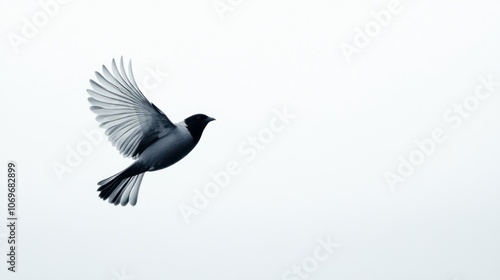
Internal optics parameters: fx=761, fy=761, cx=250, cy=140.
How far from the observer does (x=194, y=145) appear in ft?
19.9

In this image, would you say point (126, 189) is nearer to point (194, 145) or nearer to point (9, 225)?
point (194, 145)

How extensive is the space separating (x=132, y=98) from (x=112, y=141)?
409 mm

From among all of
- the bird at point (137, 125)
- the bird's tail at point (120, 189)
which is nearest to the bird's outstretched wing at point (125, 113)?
the bird at point (137, 125)

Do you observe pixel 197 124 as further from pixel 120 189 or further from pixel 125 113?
pixel 120 189

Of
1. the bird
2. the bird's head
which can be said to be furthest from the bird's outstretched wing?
the bird's head

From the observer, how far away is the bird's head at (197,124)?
612 centimetres

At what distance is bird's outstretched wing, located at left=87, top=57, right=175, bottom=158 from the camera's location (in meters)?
6.05

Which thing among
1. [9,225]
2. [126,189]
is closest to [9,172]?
[9,225]

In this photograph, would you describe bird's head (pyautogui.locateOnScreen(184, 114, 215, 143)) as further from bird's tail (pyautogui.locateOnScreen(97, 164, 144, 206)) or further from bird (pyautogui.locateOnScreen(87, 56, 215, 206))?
bird's tail (pyautogui.locateOnScreen(97, 164, 144, 206))

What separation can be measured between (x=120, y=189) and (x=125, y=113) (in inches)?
34.1

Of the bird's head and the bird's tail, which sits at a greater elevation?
the bird's tail

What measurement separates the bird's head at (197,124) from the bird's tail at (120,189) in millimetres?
676

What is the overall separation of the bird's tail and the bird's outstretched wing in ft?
1.27

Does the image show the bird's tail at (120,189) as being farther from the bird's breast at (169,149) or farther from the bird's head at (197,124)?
the bird's head at (197,124)
